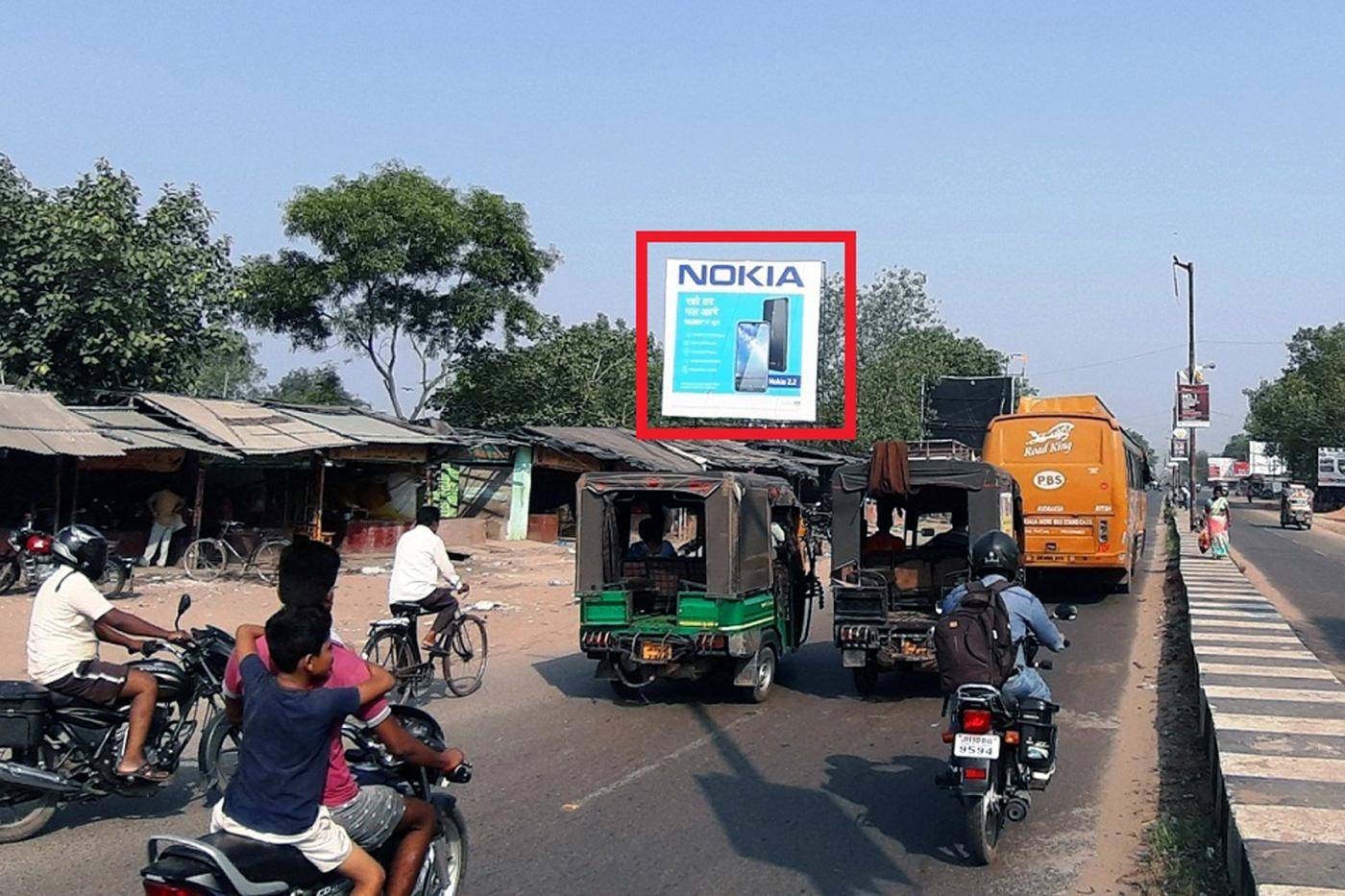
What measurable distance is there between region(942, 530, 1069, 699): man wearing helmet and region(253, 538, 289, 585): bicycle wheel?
47.4ft

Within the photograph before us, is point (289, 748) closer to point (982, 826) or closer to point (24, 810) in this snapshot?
point (24, 810)

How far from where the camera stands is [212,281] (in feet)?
71.2

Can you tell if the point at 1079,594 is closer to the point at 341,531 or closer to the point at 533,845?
the point at 341,531

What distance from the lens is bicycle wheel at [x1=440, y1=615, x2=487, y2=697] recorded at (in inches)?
391

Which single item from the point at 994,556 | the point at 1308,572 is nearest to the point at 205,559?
the point at 994,556

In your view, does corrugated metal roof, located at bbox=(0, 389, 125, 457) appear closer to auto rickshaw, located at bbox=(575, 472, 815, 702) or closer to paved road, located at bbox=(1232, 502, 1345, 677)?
auto rickshaw, located at bbox=(575, 472, 815, 702)

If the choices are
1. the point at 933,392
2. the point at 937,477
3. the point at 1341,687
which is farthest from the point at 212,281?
the point at 933,392

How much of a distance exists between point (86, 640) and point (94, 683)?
0.22 m

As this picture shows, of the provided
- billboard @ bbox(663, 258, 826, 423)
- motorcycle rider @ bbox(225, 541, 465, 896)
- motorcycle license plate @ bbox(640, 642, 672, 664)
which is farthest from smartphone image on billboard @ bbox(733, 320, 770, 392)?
motorcycle rider @ bbox(225, 541, 465, 896)

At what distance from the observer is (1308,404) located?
240 ft

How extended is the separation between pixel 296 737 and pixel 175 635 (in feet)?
9.77

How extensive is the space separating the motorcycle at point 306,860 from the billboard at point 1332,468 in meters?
72.2

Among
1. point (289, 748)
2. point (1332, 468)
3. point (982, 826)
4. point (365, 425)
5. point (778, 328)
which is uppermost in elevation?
point (778, 328)

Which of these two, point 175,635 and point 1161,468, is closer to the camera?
point 175,635
